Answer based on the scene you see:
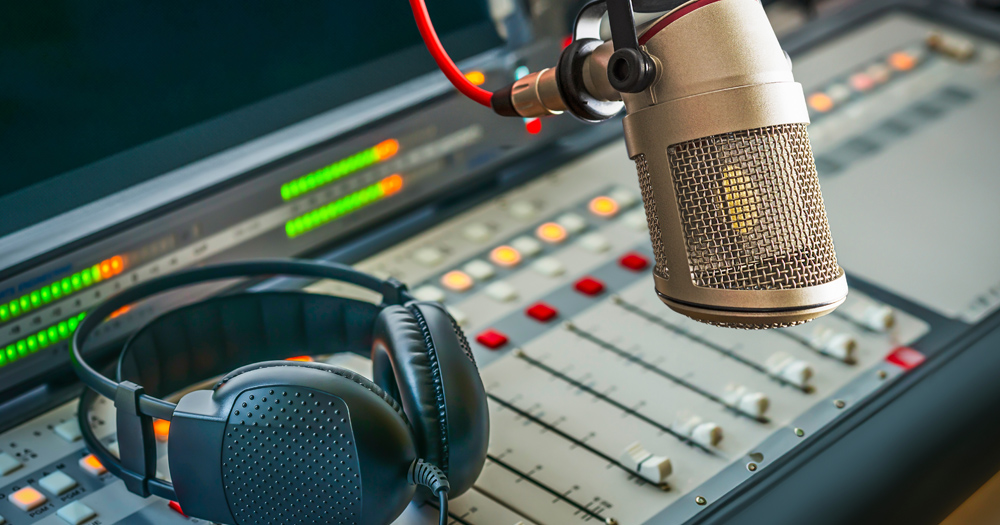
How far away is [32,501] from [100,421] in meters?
0.12

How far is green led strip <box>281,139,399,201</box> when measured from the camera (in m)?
1.12

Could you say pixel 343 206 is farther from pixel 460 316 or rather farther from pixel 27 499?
pixel 27 499

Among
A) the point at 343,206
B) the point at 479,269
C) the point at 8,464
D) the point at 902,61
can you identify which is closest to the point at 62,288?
the point at 8,464

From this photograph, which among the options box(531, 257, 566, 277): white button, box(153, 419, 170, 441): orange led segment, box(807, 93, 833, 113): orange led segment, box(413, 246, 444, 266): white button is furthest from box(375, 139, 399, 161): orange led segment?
box(807, 93, 833, 113): orange led segment

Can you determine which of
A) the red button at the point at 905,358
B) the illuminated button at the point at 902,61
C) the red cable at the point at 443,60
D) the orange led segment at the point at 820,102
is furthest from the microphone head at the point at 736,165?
the illuminated button at the point at 902,61

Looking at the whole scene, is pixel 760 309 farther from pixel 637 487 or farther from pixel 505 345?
pixel 505 345

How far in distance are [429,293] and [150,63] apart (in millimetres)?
390

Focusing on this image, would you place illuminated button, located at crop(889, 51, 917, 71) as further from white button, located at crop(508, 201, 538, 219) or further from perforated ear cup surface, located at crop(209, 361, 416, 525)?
perforated ear cup surface, located at crop(209, 361, 416, 525)

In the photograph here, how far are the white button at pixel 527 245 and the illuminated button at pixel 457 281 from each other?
0.29 feet

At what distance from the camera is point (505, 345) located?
3.37 ft

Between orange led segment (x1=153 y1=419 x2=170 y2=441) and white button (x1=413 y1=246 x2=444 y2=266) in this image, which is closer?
orange led segment (x1=153 y1=419 x2=170 y2=441)

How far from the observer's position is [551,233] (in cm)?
121

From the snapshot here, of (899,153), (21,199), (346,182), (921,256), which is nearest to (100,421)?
(21,199)

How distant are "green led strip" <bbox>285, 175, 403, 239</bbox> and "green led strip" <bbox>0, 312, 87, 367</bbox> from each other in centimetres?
26
